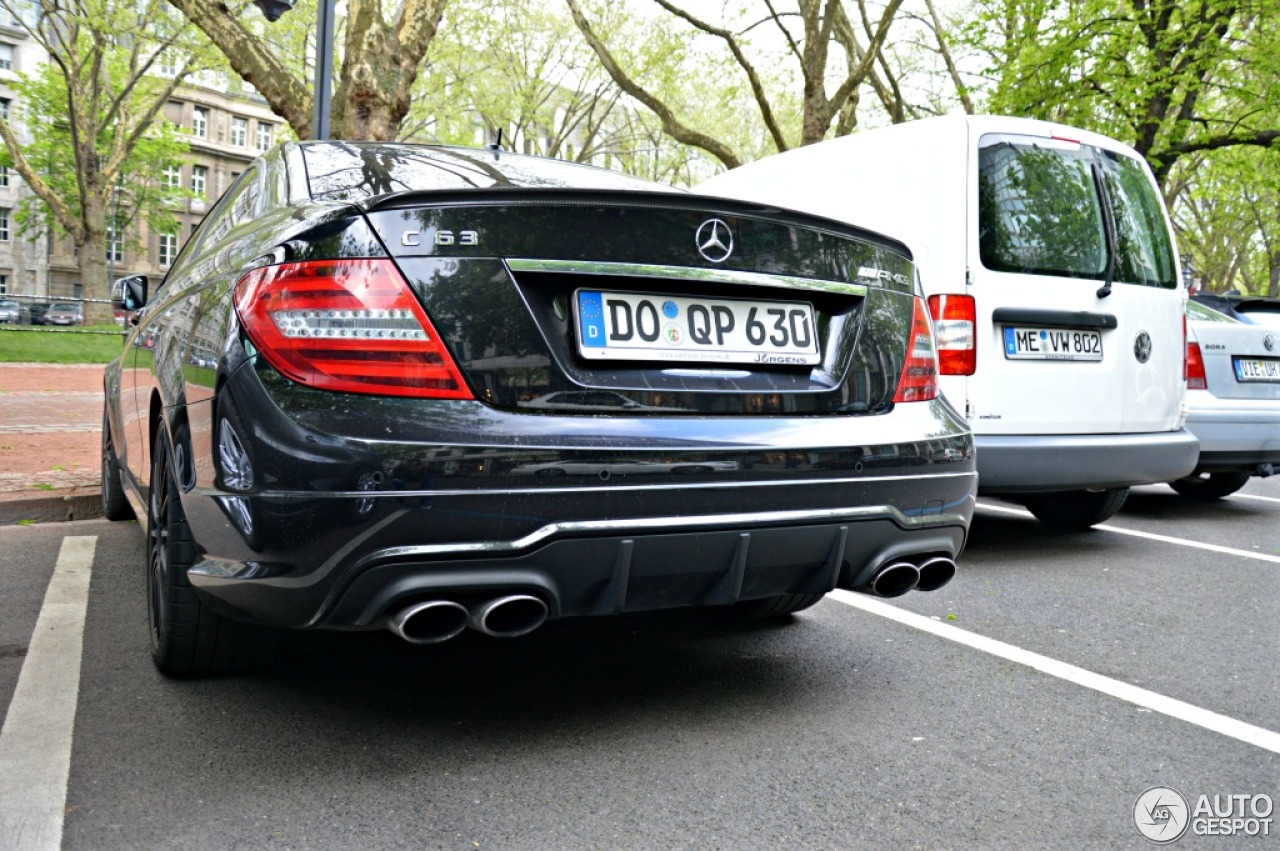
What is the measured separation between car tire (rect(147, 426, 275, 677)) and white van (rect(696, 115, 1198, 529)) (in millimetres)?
2611

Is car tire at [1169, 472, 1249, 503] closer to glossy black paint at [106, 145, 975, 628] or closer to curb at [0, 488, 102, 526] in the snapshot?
glossy black paint at [106, 145, 975, 628]

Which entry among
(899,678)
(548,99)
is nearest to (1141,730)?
(899,678)

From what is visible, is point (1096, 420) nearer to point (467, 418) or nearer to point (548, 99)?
point (467, 418)

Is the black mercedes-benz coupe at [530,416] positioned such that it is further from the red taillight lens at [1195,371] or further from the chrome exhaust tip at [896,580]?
the red taillight lens at [1195,371]

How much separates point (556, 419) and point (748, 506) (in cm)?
50

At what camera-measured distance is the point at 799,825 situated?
233 cm

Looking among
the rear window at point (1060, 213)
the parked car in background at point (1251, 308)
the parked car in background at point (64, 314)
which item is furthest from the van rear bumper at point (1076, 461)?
the parked car in background at point (64, 314)

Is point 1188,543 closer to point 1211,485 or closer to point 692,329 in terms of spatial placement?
point 1211,485

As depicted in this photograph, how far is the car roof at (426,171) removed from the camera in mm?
2750

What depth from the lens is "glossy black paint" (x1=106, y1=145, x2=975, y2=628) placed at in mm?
2336

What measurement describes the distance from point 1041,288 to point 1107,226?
1.89 ft

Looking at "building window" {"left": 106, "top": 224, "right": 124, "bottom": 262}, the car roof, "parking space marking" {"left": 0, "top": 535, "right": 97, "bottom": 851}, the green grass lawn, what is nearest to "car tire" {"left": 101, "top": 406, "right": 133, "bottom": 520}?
"parking space marking" {"left": 0, "top": 535, "right": 97, "bottom": 851}

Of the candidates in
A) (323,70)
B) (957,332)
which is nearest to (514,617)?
(957,332)

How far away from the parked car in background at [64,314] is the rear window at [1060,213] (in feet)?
80.5
